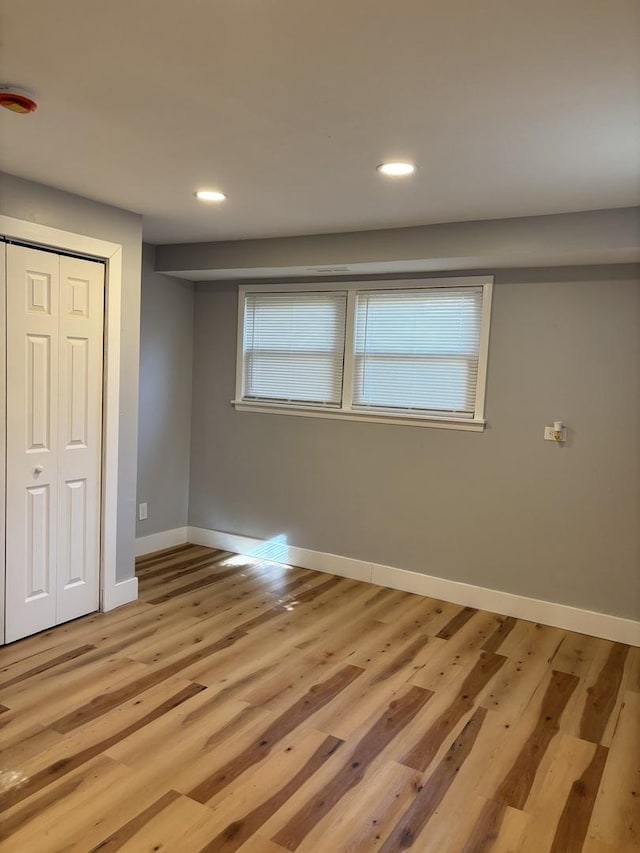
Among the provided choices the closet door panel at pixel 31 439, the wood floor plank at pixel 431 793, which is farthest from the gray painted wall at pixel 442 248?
the wood floor plank at pixel 431 793

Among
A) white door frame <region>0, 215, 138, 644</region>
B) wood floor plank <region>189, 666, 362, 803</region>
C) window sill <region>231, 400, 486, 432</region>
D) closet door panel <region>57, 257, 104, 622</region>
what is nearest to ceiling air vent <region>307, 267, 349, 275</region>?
window sill <region>231, 400, 486, 432</region>

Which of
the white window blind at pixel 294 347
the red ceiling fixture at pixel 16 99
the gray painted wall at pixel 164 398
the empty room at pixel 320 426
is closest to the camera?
the empty room at pixel 320 426

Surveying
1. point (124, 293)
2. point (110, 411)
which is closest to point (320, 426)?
point (110, 411)

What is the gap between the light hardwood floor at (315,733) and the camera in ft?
6.80

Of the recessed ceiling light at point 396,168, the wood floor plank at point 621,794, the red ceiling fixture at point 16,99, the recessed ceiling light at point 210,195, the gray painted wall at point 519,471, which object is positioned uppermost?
the recessed ceiling light at point 396,168

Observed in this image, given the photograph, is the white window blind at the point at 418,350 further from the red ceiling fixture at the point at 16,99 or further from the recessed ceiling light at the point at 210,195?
the red ceiling fixture at the point at 16,99

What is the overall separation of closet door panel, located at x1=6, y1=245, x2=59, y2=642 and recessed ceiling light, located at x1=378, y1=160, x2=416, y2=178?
1827 mm

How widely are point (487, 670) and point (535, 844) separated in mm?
1240

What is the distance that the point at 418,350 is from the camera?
4301 mm

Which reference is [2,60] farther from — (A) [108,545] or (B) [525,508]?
(B) [525,508]

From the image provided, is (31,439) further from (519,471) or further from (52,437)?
(519,471)

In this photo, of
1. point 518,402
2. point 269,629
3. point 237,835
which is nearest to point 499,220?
point 518,402

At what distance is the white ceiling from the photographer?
159 cm

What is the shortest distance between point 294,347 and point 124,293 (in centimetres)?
149
